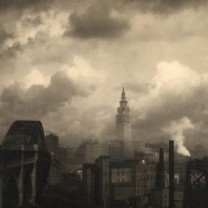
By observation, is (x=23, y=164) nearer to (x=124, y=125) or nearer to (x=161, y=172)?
(x=161, y=172)

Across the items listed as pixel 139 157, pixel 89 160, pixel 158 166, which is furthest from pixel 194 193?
pixel 89 160

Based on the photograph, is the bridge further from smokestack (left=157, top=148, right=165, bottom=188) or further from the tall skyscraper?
the tall skyscraper

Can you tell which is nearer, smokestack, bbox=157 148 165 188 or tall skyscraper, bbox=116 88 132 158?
smokestack, bbox=157 148 165 188

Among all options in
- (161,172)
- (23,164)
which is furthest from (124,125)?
(23,164)

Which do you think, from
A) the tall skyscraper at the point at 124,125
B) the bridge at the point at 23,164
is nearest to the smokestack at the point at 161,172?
the bridge at the point at 23,164

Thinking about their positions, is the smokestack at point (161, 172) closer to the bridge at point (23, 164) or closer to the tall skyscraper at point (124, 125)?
the bridge at point (23, 164)

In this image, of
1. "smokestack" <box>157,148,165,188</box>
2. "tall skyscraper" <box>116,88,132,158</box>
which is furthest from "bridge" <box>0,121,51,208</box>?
"tall skyscraper" <box>116,88,132,158</box>
